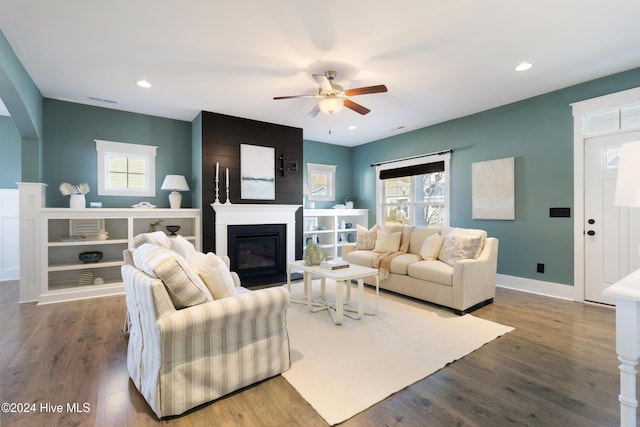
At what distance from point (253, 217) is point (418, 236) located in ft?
8.54

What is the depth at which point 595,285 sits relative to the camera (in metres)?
3.60

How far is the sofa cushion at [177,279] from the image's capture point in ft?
5.64

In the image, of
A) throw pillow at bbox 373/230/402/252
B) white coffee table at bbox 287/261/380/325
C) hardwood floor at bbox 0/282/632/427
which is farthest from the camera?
throw pillow at bbox 373/230/402/252

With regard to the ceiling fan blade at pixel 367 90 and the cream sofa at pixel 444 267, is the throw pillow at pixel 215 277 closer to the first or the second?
the ceiling fan blade at pixel 367 90

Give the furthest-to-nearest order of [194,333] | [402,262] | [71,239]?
1. [71,239]
2. [402,262]
3. [194,333]

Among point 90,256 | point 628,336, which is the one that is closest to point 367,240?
point 628,336

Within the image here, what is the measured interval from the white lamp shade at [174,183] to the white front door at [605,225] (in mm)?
5540

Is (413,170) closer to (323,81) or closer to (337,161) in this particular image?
(337,161)

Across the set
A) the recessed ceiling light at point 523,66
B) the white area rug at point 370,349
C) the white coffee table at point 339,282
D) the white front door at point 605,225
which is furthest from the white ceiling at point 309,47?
the white area rug at point 370,349

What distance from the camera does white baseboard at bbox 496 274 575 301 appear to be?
3.81 m

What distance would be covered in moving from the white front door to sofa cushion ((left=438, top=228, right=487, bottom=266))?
1.34 meters

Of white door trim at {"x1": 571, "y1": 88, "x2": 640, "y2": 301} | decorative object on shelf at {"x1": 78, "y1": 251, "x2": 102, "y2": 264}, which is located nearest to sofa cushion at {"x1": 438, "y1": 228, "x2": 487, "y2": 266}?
white door trim at {"x1": 571, "y1": 88, "x2": 640, "y2": 301}

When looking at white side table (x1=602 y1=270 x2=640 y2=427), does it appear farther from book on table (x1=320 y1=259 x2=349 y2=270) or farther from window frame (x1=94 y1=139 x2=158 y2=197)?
window frame (x1=94 y1=139 x2=158 y2=197)

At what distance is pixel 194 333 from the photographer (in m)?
1.73
